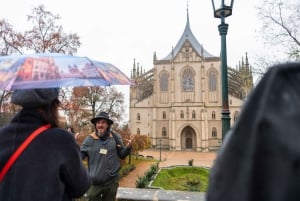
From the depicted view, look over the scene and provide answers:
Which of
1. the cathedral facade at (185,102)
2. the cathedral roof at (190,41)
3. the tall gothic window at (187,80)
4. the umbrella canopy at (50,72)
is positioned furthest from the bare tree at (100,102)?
the cathedral roof at (190,41)

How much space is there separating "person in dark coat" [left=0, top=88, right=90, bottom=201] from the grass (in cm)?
1405

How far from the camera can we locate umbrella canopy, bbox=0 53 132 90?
1.94 m

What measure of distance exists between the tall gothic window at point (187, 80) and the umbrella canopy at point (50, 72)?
→ 38.7 m

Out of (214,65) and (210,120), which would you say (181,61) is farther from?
(210,120)

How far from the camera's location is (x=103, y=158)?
3.90 meters

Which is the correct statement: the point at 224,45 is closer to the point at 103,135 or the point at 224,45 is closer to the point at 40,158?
the point at 103,135

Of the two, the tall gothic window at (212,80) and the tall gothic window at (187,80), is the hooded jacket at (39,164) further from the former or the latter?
the tall gothic window at (212,80)

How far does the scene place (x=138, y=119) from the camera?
4241 centimetres

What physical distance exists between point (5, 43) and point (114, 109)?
13558 millimetres

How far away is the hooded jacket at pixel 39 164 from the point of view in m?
1.75

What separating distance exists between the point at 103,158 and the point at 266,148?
354cm

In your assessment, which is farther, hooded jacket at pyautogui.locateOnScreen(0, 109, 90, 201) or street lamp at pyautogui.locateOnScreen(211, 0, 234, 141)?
street lamp at pyautogui.locateOnScreen(211, 0, 234, 141)

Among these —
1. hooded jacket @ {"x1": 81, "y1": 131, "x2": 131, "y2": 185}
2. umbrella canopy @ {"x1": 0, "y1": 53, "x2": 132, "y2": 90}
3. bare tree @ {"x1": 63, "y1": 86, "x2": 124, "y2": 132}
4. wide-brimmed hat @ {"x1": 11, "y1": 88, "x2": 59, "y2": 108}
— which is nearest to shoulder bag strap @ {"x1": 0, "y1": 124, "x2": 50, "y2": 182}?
wide-brimmed hat @ {"x1": 11, "y1": 88, "x2": 59, "y2": 108}

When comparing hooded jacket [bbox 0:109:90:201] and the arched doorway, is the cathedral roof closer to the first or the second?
the arched doorway
